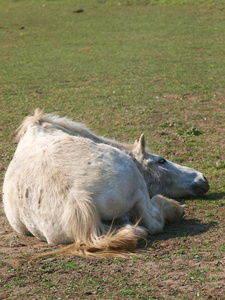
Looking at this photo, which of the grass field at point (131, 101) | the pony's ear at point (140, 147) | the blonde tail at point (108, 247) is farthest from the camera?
the pony's ear at point (140, 147)

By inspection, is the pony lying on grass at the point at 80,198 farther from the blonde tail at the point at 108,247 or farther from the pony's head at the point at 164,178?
the pony's head at the point at 164,178

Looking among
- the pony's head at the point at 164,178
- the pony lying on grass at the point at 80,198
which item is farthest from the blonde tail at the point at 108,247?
the pony's head at the point at 164,178

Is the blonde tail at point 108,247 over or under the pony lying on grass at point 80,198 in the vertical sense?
under

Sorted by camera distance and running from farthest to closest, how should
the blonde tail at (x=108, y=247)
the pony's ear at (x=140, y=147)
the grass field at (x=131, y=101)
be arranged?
the pony's ear at (x=140, y=147)
the blonde tail at (x=108, y=247)
the grass field at (x=131, y=101)

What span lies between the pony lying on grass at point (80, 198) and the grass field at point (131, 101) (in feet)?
0.51

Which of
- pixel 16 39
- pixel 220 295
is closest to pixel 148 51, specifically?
pixel 16 39

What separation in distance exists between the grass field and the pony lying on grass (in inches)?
6.2

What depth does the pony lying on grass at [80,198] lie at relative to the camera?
3.33 metres

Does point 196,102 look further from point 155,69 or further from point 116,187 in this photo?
point 116,187

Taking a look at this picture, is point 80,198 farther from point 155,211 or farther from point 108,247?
point 155,211

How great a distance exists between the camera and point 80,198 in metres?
3.33

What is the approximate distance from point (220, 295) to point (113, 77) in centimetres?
901

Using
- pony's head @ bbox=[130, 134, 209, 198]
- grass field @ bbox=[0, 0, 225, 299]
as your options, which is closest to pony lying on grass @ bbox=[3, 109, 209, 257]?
grass field @ bbox=[0, 0, 225, 299]

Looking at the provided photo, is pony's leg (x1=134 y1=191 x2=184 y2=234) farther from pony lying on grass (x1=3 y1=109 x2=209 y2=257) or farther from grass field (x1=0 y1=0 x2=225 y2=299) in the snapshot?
grass field (x1=0 y1=0 x2=225 y2=299)
